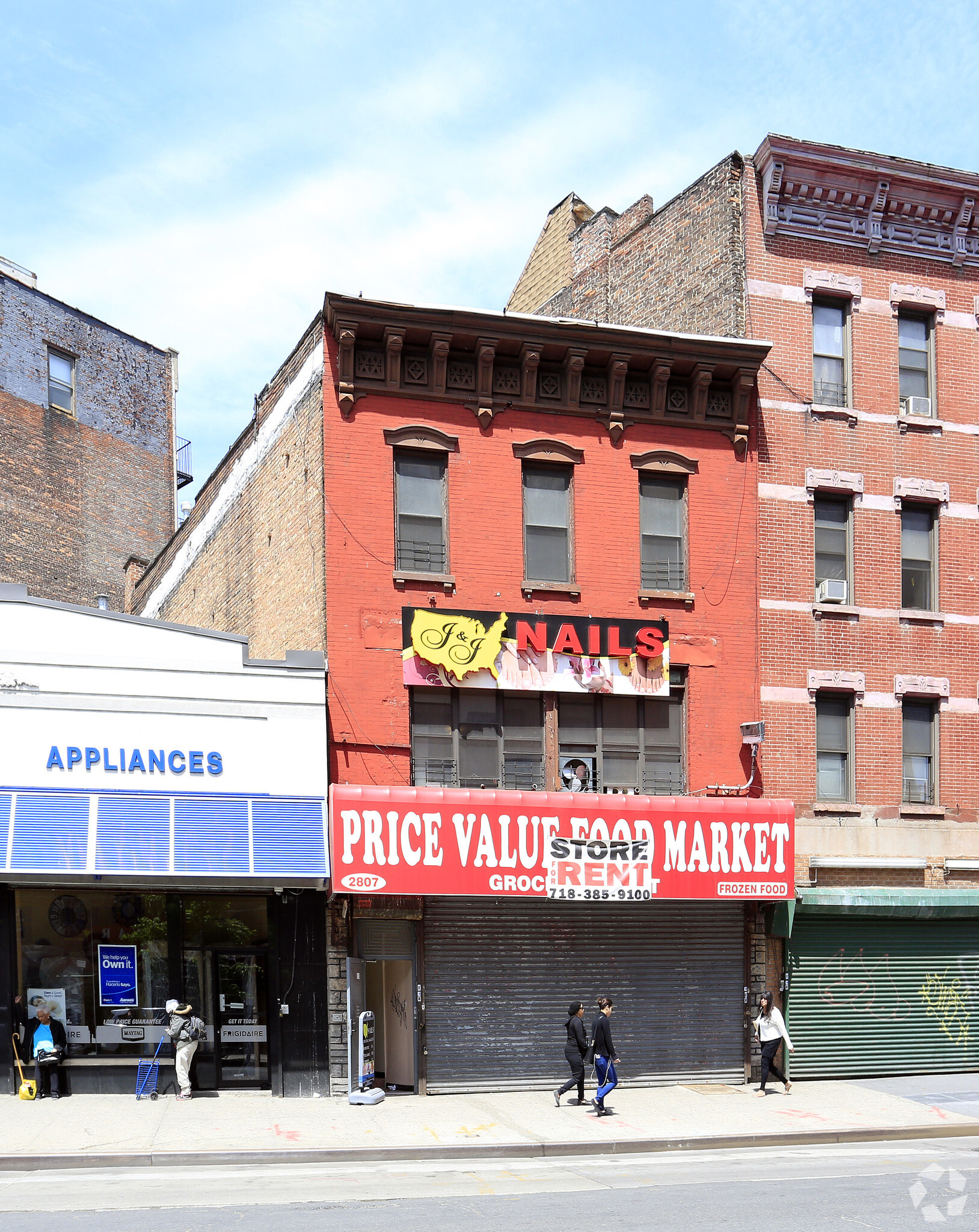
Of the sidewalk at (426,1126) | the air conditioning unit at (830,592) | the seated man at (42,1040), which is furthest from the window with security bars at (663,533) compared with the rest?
the seated man at (42,1040)

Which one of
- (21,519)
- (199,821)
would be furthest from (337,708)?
(21,519)

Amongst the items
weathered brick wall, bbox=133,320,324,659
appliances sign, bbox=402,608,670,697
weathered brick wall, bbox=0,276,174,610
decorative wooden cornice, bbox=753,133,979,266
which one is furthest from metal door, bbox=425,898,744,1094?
weathered brick wall, bbox=0,276,174,610

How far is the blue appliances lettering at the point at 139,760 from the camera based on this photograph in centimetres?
1961

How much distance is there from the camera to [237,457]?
93.0 feet

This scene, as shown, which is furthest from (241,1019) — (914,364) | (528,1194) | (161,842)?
(914,364)

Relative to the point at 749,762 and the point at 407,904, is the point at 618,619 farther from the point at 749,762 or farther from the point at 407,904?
the point at 407,904

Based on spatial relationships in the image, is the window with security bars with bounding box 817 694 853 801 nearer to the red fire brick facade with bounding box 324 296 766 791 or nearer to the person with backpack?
the red fire brick facade with bounding box 324 296 766 791

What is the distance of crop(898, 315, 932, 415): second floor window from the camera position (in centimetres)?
2561

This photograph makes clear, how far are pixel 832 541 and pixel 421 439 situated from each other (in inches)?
309

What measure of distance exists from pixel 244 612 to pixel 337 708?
6.46 metres

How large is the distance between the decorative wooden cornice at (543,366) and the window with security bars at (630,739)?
4.63m

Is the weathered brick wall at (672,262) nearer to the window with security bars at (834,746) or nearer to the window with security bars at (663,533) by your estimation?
the window with security bars at (663,533)

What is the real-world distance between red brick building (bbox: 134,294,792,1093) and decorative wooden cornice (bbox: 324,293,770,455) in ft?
0.14

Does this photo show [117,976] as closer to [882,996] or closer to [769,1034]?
A: [769,1034]
